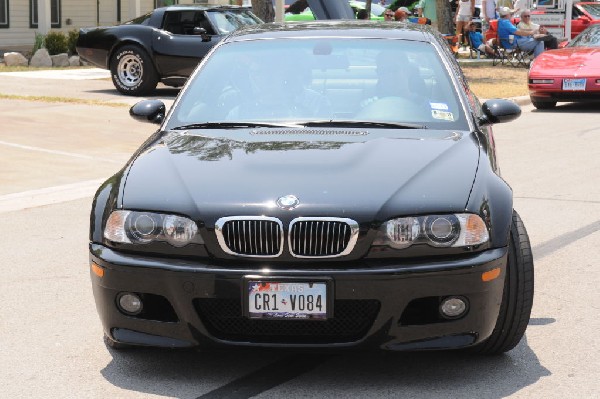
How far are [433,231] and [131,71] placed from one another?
15622mm

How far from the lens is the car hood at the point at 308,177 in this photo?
188 inches

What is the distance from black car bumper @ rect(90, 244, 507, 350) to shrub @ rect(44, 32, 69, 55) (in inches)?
976

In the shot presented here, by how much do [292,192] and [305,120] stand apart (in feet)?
3.88

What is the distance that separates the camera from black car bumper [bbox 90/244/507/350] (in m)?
4.66

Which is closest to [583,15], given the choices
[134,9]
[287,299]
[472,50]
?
[472,50]

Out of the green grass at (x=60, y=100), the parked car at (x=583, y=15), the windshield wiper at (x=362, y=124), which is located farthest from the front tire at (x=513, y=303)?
the parked car at (x=583, y=15)

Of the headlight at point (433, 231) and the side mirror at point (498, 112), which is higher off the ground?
the side mirror at point (498, 112)

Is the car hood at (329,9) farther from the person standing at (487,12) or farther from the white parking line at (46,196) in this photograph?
the white parking line at (46,196)

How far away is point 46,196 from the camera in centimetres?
1028

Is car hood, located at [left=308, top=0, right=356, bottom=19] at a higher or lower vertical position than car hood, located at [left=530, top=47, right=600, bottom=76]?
higher

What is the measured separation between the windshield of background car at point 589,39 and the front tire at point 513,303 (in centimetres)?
1477

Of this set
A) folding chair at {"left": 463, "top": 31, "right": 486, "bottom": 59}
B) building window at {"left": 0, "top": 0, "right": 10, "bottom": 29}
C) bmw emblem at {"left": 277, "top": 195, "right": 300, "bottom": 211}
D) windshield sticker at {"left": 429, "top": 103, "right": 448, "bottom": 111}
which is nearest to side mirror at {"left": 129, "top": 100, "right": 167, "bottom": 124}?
windshield sticker at {"left": 429, "top": 103, "right": 448, "bottom": 111}

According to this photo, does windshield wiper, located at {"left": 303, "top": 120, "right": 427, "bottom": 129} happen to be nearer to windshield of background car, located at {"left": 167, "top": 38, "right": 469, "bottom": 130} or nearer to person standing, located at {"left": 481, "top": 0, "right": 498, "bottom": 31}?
windshield of background car, located at {"left": 167, "top": 38, "right": 469, "bottom": 130}

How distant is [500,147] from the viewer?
547 inches
